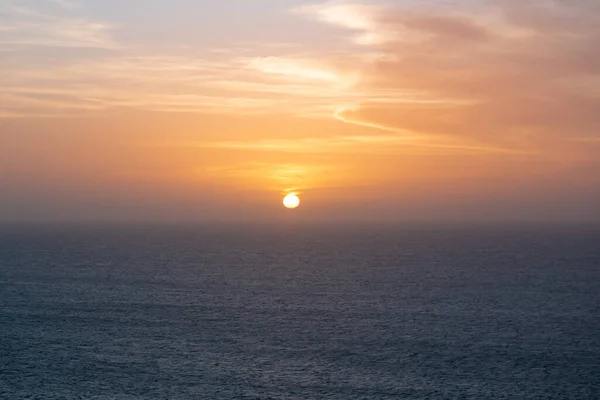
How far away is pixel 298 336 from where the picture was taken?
86.4 m

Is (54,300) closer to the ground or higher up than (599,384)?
higher up

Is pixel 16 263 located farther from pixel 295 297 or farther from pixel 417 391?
pixel 417 391

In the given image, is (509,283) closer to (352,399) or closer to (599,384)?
(599,384)

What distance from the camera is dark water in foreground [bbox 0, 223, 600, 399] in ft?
213

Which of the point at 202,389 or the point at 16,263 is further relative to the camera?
the point at 16,263

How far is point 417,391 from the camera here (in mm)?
63219

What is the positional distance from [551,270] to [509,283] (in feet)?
104

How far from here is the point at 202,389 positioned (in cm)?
6384

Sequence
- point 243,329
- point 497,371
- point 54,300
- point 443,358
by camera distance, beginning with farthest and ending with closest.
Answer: point 54,300 → point 243,329 → point 443,358 → point 497,371

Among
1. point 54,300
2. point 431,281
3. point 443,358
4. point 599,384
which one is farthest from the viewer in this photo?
point 431,281

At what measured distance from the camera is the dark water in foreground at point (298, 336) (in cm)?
6494

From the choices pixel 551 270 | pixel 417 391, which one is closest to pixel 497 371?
pixel 417 391

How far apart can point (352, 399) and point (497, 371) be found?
17290 mm

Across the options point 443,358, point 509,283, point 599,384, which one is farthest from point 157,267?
point 599,384
